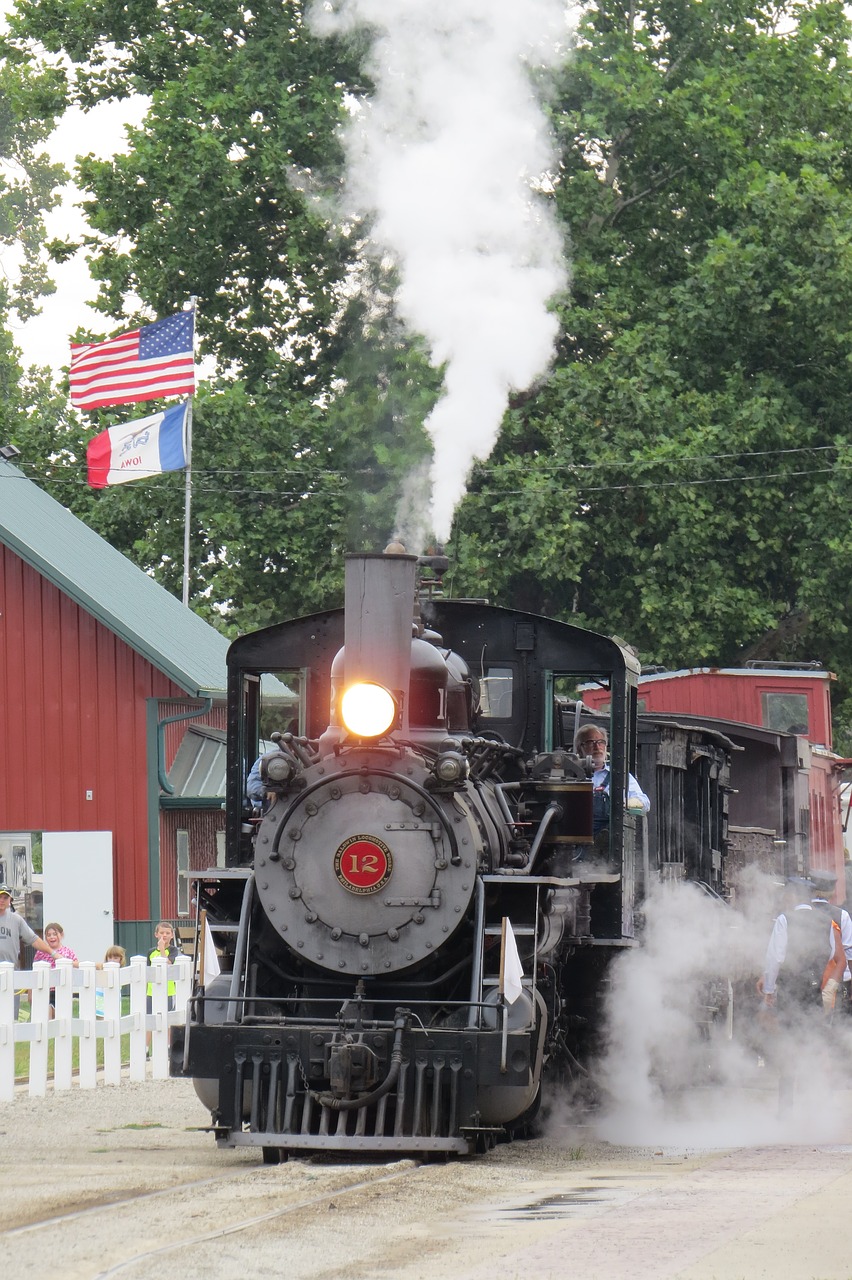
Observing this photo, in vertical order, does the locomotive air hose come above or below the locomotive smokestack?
below

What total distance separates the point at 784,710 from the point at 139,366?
10.1m

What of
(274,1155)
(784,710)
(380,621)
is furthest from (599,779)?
(784,710)

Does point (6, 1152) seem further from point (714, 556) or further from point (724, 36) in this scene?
point (724, 36)

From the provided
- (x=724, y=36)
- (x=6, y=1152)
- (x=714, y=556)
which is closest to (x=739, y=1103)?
(x=6, y=1152)

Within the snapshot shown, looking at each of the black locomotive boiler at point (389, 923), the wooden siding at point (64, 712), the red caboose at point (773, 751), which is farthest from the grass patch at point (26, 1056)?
the red caboose at point (773, 751)

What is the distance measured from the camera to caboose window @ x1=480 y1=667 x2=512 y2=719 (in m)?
10.6

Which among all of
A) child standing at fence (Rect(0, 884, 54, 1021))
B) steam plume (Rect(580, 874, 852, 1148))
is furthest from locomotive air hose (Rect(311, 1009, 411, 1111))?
child standing at fence (Rect(0, 884, 54, 1021))

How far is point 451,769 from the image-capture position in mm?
8820

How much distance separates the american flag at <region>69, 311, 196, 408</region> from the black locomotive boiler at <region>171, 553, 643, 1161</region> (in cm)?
1616

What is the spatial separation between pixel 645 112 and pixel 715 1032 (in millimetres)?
17244

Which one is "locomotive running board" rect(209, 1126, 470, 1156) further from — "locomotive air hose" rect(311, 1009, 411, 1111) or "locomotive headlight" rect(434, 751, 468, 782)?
"locomotive headlight" rect(434, 751, 468, 782)

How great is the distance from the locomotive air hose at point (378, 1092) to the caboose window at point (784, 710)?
40.7ft

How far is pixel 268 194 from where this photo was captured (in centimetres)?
2706

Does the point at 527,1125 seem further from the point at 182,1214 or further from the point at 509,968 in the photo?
the point at 182,1214
